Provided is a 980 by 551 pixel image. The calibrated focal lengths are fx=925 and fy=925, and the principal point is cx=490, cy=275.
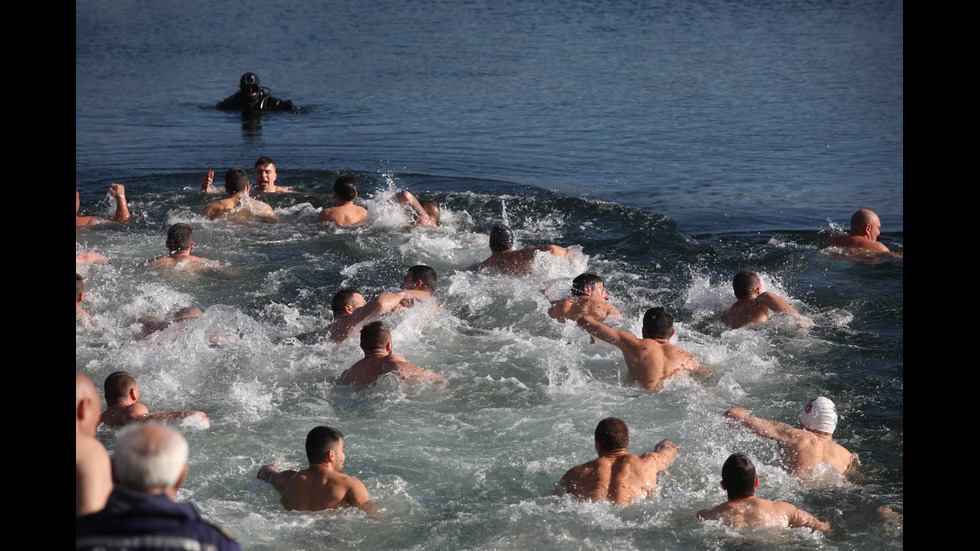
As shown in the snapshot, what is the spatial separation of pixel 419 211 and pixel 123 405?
6593mm

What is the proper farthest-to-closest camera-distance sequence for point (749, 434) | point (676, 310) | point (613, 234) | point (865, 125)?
point (865, 125), point (613, 234), point (676, 310), point (749, 434)

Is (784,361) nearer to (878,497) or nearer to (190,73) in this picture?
(878,497)

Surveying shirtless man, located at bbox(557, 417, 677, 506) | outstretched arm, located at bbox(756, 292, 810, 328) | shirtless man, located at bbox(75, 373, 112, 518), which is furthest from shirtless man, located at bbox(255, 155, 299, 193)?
shirtless man, located at bbox(75, 373, 112, 518)

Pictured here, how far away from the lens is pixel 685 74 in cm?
2822

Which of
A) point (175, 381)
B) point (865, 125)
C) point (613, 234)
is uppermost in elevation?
point (865, 125)

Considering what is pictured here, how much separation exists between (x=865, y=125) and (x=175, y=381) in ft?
61.1

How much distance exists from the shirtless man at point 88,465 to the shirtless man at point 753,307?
24.0ft

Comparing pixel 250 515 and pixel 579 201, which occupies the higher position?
pixel 579 201

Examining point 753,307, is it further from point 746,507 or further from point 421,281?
point 746,507

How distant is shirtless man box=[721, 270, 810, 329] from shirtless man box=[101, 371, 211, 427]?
560cm

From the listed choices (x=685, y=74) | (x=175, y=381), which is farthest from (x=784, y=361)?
(x=685, y=74)

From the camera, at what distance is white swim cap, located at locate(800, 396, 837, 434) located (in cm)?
670
